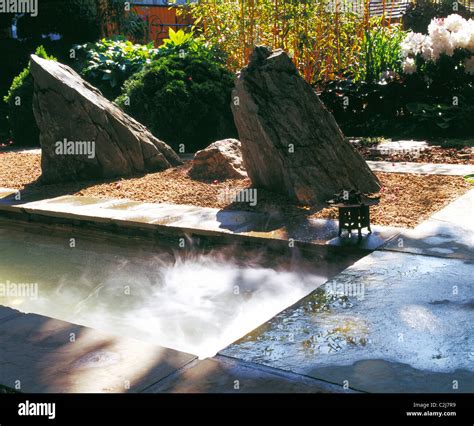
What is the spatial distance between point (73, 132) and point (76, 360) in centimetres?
558

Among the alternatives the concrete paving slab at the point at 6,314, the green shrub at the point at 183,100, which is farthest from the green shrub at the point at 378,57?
the concrete paving slab at the point at 6,314

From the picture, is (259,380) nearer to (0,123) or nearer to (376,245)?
(376,245)

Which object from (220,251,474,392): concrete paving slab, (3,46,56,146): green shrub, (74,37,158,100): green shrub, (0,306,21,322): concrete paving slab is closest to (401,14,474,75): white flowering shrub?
(74,37,158,100): green shrub

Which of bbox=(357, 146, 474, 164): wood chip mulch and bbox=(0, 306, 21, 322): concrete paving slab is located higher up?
bbox=(357, 146, 474, 164): wood chip mulch

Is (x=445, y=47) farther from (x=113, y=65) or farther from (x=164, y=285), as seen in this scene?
(x=164, y=285)

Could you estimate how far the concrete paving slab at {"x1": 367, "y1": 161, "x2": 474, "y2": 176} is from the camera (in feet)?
25.0

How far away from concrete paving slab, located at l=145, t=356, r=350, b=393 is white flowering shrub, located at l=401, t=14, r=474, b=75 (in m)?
8.72

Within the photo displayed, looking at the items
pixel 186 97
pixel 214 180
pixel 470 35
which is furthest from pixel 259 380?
pixel 470 35

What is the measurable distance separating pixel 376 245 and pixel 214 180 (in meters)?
3.13

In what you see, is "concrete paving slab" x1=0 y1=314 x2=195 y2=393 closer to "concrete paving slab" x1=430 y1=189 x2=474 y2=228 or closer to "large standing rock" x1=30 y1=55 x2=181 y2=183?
"concrete paving slab" x1=430 y1=189 x2=474 y2=228

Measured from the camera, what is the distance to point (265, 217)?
5.98m

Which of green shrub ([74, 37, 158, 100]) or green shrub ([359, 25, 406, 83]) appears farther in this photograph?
green shrub ([74, 37, 158, 100])

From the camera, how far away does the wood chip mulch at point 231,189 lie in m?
6.02

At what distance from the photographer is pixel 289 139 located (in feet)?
21.7
